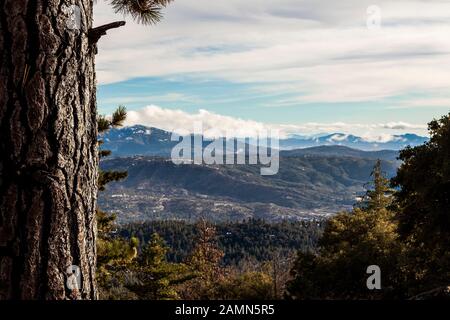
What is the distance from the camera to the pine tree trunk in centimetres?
343

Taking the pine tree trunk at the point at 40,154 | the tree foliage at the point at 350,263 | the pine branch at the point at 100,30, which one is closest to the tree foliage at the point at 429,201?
the tree foliage at the point at 350,263

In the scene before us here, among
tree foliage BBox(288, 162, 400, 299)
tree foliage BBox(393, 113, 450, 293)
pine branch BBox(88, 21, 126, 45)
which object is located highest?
pine branch BBox(88, 21, 126, 45)

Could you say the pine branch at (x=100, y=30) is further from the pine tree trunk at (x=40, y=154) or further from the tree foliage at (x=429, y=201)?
the tree foliage at (x=429, y=201)

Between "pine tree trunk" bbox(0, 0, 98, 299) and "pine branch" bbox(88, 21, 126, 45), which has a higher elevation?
"pine branch" bbox(88, 21, 126, 45)

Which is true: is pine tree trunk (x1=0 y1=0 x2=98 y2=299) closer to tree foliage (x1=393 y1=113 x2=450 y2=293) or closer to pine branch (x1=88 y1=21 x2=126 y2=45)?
pine branch (x1=88 y1=21 x2=126 y2=45)

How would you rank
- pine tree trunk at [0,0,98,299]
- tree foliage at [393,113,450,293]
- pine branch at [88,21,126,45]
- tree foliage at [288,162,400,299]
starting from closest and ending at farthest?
pine tree trunk at [0,0,98,299] < pine branch at [88,21,126,45] < tree foliage at [393,113,450,293] < tree foliage at [288,162,400,299]

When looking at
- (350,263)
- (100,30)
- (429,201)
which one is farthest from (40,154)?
(350,263)

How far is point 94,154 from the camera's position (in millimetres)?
3951

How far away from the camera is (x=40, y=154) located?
3.50m

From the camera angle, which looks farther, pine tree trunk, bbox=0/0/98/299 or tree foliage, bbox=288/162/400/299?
tree foliage, bbox=288/162/400/299

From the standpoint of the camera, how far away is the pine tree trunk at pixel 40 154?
11.3 feet

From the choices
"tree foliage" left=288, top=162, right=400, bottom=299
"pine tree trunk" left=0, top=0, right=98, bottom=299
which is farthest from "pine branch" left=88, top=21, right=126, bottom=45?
"tree foliage" left=288, top=162, right=400, bottom=299

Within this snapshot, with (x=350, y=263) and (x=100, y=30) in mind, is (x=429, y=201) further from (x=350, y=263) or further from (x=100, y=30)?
(x=100, y=30)
